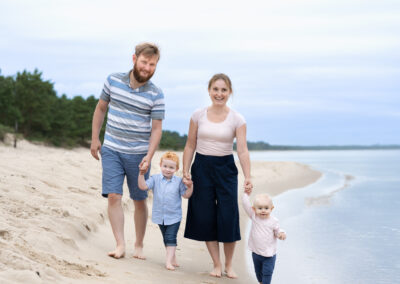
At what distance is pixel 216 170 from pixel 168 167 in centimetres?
47

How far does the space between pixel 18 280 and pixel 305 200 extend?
9563 mm

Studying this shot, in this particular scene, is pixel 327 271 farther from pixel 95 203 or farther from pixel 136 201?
pixel 95 203

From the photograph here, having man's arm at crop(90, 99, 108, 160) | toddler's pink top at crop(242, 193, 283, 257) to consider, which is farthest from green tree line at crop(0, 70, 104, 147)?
toddler's pink top at crop(242, 193, 283, 257)

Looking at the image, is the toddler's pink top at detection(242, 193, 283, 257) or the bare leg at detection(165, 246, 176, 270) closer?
the toddler's pink top at detection(242, 193, 283, 257)

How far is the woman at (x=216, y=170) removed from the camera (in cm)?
414

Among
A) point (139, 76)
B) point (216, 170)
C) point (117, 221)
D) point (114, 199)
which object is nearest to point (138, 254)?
point (117, 221)

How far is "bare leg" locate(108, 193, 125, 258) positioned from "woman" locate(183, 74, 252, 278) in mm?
630

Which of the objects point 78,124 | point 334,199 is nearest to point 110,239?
point 334,199

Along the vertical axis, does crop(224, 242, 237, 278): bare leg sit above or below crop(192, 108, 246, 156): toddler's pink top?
below

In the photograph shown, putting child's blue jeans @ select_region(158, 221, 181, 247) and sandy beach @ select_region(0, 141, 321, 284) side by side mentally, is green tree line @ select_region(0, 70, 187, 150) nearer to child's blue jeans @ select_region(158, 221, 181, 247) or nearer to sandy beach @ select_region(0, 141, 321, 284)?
sandy beach @ select_region(0, 141, 321, 284)

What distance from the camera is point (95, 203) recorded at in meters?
6.21

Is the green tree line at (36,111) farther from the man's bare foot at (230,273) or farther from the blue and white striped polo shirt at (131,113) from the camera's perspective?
the man's bare foot at (230,273)

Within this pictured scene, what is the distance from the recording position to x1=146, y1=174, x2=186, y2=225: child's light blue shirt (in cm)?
428

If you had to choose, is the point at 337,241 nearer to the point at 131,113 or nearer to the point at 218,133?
the point at 218,133
